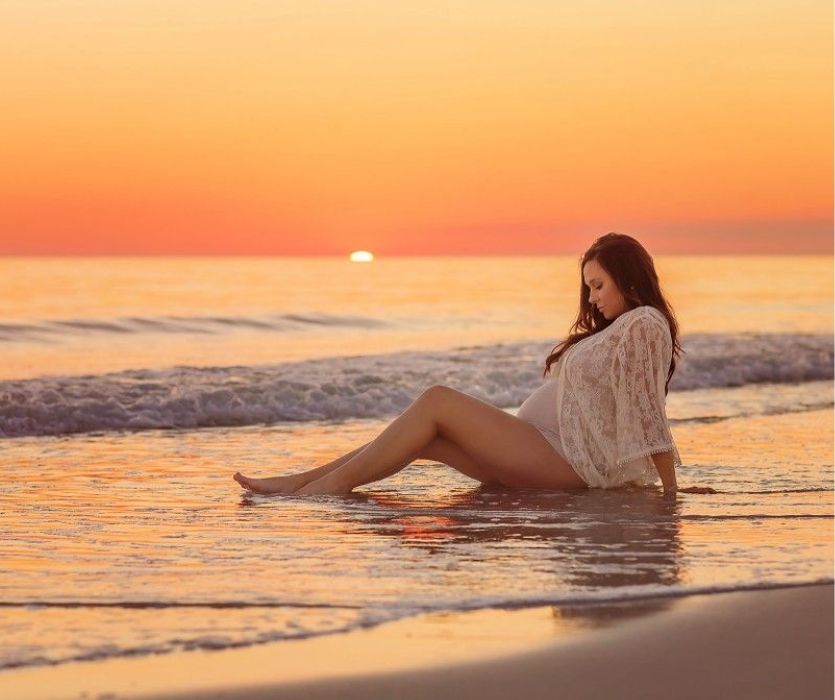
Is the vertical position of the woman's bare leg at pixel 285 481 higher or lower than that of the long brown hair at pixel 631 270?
lower

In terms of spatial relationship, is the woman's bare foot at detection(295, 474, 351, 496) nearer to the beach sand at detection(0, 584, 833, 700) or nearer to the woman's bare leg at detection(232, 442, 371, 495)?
the woman's bare leg at detection(232, 442, 371, 495)

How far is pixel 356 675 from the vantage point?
13.6ft

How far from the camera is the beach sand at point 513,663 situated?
4.02 metres

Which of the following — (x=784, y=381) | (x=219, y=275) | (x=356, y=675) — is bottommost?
(x=356, y=675)

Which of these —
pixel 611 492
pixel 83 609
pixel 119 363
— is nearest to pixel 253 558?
pixel 83 609


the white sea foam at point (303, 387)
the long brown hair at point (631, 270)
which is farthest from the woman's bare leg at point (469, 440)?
the white sea foam at point (303, 387)

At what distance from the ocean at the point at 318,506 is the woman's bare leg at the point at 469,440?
164 mm

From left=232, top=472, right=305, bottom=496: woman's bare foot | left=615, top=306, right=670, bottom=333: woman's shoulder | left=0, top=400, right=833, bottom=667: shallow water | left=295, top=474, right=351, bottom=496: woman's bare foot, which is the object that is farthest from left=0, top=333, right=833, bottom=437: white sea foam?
left=615, top=306, right=670, bottom=333: woman's shoulder

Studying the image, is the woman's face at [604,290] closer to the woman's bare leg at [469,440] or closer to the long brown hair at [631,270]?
the long brown hair at [631,270]

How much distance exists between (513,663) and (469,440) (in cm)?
340

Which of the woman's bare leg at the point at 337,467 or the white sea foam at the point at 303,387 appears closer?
the woman's bare leg at the point at 337,467

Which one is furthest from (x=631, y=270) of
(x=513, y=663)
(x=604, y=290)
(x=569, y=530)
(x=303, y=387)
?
(x=303, y=387)

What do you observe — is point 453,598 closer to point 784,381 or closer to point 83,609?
point 83,609

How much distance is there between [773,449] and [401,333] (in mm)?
15070
